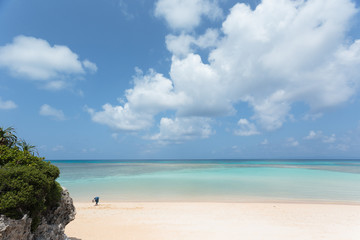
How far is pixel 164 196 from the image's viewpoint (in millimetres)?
17547

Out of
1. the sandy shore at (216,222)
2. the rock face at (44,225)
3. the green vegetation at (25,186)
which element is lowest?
the sandy shore at (216,222)

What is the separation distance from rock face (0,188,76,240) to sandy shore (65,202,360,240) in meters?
2.58

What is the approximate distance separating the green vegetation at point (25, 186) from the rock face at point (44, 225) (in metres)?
0.13

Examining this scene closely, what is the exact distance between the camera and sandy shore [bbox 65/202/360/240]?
8117 millimetres

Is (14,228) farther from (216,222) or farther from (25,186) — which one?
(216,222)

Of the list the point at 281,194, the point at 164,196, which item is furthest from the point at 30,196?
the point at 281,194

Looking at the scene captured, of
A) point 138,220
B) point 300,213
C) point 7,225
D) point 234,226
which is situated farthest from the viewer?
point 300,213

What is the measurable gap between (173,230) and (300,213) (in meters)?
7.72

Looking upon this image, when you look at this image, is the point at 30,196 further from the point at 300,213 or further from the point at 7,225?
the point at 300,213

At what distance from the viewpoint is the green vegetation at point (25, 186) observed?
413 centimetres

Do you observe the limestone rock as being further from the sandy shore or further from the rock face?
the sandy shore

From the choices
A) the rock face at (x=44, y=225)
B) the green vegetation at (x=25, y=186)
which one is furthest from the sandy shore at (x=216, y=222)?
the green vegetation at (x=25, y=186)

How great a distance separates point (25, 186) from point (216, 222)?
8.27m

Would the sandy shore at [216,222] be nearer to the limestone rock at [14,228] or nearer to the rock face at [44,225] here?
the rock face at [44,225]
